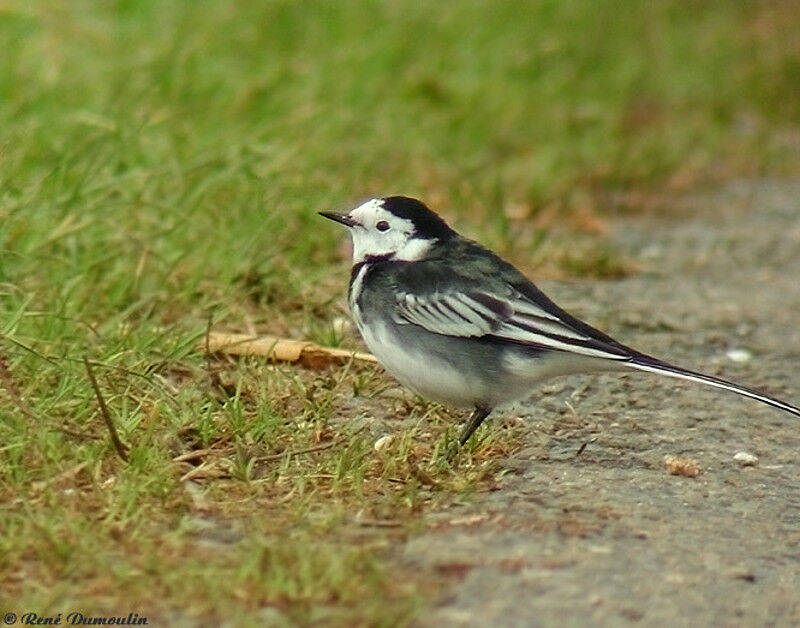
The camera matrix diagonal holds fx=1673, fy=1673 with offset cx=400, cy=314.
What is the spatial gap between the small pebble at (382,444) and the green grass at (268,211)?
0.22 ft

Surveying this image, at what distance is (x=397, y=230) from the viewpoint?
471 cm

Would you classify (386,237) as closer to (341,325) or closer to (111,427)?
(341,325)

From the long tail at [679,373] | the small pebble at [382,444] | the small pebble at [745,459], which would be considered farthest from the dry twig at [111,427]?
the small pebble at [745,459]

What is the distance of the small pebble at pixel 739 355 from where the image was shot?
5.84 meters

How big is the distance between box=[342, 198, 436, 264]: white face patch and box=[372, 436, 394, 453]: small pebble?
0.61 meters

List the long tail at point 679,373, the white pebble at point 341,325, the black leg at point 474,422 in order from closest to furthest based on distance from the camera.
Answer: the long tail at point 679,373 → the black leg at point 474,422 → the white pebble at point 341,325

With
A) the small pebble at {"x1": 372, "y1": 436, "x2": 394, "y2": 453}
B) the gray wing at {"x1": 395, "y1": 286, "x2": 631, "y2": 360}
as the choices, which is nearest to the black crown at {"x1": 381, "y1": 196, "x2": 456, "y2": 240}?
the gray wing at {"x1": 395, "y1": 286, "x2": 631, "y2": 360}

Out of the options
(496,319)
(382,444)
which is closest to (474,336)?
(496,319)

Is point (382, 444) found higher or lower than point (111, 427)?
lower

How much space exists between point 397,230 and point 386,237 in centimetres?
4

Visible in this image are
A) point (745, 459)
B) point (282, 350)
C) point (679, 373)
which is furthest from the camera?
point (282, 350)

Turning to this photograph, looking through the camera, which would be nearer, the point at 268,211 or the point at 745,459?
the point at 745,459

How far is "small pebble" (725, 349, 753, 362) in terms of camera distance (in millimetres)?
5836

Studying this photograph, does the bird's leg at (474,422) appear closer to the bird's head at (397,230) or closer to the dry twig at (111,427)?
the bird's head at (397,230)
